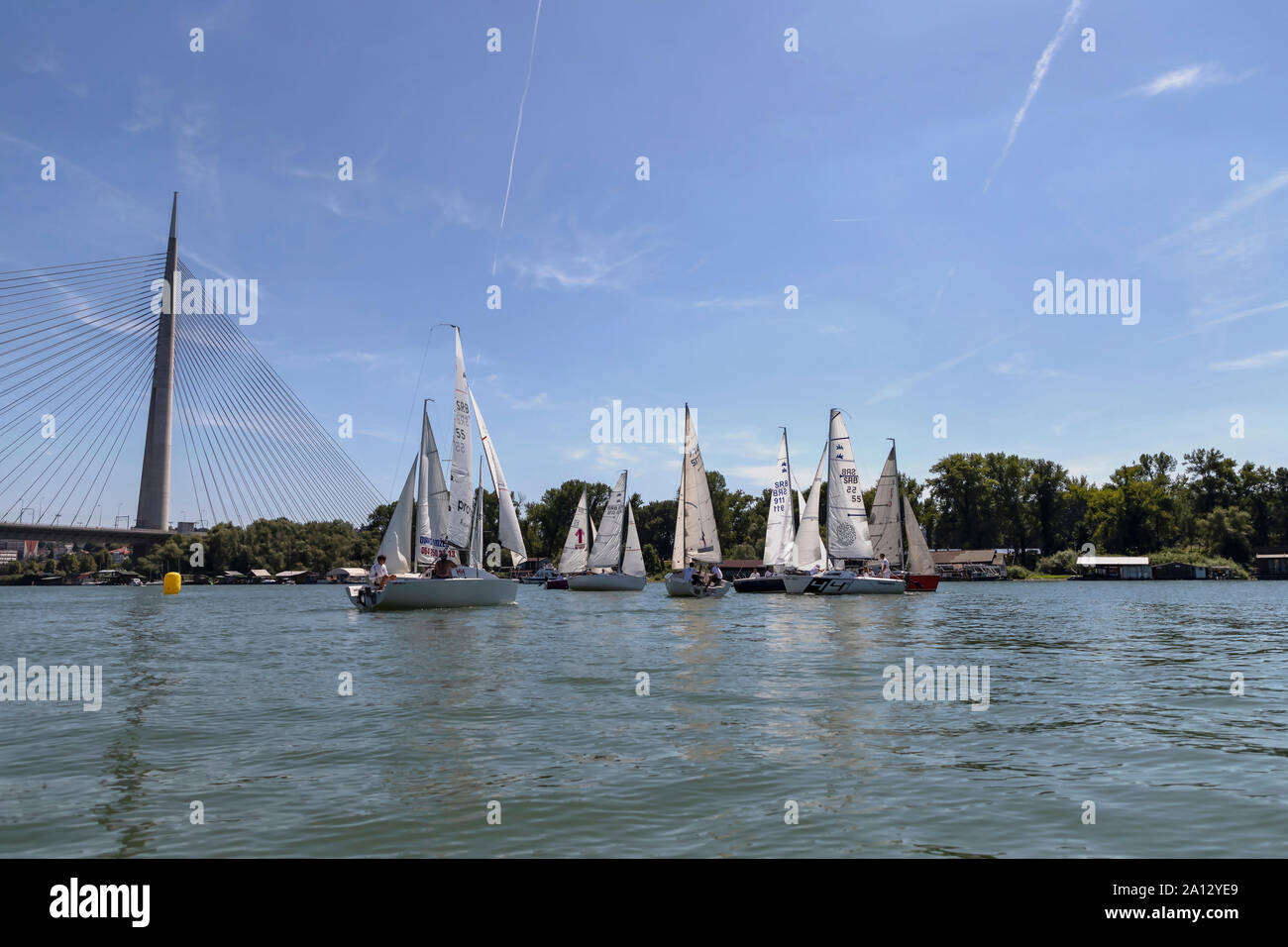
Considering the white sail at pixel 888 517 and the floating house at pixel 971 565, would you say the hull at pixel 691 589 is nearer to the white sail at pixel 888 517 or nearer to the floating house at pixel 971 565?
the white sail at pixel 888 517

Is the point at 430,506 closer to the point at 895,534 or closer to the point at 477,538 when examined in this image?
the point at 477,538

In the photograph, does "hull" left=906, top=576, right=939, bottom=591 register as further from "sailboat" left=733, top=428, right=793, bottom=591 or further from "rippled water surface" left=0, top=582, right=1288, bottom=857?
"rippled water surface" left=0, top=582, right=1288, bottom=857

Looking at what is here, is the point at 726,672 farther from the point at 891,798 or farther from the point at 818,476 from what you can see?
the point at 818,476

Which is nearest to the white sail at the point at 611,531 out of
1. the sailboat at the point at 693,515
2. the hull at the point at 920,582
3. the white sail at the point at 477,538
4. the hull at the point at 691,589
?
the sailboat at the point at 693,515

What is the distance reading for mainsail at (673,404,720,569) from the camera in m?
59.3

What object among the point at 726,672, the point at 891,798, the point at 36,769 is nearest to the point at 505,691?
the point at 726,672

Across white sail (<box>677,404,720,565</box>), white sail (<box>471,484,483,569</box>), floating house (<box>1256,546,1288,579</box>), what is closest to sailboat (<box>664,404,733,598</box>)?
white sail (<box>677,404,720,565</box>)

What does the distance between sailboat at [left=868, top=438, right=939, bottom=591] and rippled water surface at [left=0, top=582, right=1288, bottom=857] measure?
42.4 meters

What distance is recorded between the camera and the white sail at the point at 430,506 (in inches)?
1767

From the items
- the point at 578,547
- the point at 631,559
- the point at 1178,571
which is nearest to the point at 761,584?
the point at 631,559

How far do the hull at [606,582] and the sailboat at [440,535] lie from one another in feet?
87.8

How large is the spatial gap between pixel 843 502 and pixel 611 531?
2242 cm
